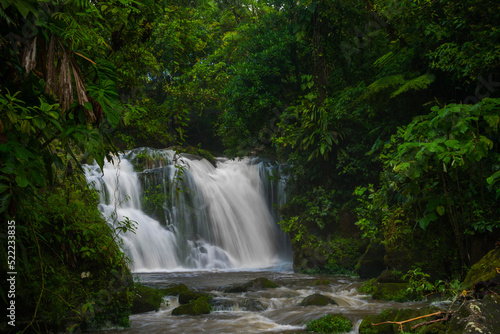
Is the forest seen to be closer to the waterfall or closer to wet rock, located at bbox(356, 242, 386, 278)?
wet rock, located at bbox(356, 242, 386, 278)

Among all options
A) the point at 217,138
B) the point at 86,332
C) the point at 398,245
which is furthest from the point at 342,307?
the point at 217,138

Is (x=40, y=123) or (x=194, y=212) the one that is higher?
(x=40, y=123)

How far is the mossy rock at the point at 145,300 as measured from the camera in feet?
24.8

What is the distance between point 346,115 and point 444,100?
2.79 metres

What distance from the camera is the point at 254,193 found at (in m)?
18.8

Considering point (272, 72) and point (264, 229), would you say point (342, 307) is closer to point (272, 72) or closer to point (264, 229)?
point (272, 72)

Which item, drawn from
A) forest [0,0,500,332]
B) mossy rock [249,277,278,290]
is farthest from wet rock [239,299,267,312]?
forest [0,0,500,332]

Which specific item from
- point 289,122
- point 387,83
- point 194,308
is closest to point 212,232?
point 289,122

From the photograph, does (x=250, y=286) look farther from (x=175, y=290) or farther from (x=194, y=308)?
(x=194, y=308)

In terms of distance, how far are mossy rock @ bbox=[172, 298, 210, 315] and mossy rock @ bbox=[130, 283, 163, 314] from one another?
1.43ft

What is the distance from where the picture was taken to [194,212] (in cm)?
1683

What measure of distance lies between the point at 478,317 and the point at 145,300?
227 inches

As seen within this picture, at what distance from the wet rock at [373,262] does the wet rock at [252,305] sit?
412 cm

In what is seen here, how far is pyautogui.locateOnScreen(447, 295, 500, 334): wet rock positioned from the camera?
3.69 metres
